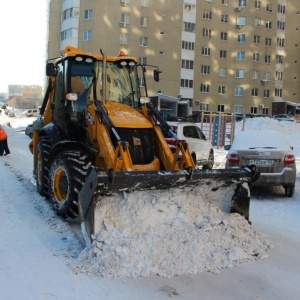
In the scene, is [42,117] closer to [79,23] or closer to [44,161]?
[44,161]

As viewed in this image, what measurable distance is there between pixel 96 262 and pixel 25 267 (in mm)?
820

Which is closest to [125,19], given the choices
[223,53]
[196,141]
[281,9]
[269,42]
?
[223,53]

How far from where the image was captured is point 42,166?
319 inches

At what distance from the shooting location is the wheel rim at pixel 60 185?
6660 millimetres

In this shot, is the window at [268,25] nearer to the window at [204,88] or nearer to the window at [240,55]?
the window at [240,55]

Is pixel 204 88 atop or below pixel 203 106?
atop

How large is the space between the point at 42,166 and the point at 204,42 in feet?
166

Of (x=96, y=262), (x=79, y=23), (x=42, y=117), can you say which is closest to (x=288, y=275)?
(x=96, y=262)

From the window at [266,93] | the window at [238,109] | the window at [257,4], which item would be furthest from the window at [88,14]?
the window at [266,93]

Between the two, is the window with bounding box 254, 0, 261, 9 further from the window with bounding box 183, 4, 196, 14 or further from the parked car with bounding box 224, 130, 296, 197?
the parked car with bounding box 224, 130, 296, 197

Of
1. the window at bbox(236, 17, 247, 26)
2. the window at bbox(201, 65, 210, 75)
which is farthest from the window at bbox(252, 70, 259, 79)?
the window at bbox(201, 65, 210, 75)

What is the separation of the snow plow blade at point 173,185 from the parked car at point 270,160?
9.81ft

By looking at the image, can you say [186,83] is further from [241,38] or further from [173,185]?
[173,185]

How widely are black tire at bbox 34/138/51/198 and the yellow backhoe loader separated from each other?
2 centimetres
